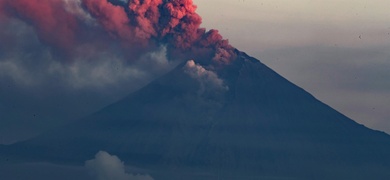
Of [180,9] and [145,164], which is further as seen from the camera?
[145,164]

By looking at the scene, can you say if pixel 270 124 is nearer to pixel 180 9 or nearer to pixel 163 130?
pixel 163 130

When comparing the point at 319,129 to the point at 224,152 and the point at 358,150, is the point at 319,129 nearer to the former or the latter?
the point at 358,150

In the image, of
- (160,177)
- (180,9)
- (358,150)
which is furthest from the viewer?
(358,150)

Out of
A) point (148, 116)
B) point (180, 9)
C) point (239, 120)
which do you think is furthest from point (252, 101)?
point (180, 9)

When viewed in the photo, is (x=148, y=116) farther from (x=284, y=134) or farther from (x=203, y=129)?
(x=284, y=134)

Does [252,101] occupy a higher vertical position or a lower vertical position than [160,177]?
higher

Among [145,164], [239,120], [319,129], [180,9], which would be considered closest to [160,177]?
[145,164]

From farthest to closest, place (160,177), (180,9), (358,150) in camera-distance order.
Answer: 1. (358,150)
2. (160,177)
3. (180,9)

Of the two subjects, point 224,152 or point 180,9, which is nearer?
point 180,9
